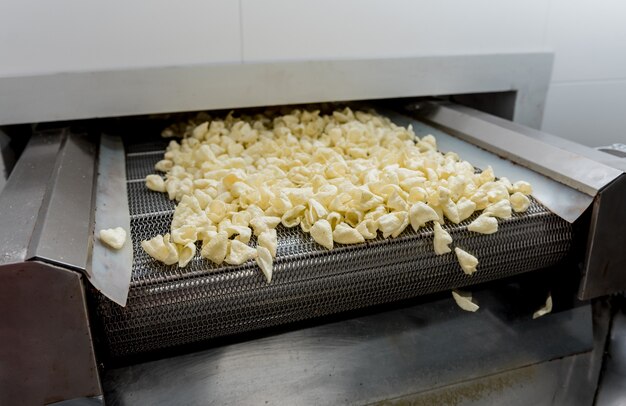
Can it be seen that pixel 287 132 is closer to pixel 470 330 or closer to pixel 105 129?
pixel 105 129

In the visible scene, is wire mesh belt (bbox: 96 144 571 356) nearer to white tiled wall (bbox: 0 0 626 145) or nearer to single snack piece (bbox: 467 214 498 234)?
single snack piece (bbox: 467 214 498 234)

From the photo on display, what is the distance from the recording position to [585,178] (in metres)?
1.04

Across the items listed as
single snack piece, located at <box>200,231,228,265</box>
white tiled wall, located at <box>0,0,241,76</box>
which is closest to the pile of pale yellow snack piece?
single snack piece, located at <box>200,231,228,265</box>

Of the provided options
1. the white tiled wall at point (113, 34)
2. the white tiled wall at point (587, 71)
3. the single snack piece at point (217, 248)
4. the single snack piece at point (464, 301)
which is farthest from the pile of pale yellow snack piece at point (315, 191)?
the white tiled wall at point (587, 71)

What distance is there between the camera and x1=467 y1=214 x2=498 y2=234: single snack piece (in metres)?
0.98

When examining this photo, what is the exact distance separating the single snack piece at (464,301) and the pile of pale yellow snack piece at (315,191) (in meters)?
0.11

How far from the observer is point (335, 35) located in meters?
1.47

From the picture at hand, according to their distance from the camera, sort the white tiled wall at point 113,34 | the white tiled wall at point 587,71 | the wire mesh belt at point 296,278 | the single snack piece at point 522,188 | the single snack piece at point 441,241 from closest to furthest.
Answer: the wire mesh belt at point 296,278 → the single snack piece at point 441,241 → the single snack piece at point 522,188 → the white tiled wall at point 113,34 → the white tiled wall at point 587,71

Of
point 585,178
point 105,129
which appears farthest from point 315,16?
point 585,178

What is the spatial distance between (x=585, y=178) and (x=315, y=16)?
32.7 inches

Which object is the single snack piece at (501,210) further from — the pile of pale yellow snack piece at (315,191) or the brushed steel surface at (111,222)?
the brushed steel surface at (111,222)

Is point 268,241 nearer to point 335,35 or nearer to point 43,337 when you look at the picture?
point 43,337

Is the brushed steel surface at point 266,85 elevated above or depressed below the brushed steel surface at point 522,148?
above

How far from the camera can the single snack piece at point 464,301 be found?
1.04 metres
